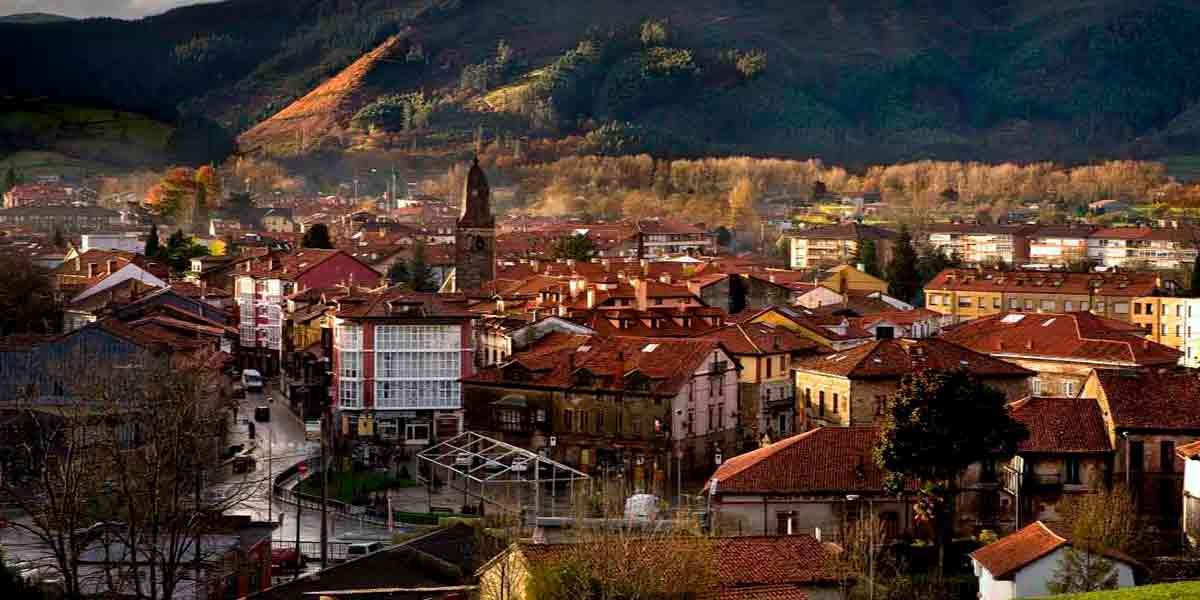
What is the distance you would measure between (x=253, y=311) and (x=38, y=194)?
2947 inches

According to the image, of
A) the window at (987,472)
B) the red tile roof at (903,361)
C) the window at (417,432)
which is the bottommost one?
the window at (417,432)

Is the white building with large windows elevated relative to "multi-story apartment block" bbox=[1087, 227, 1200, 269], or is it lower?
lower

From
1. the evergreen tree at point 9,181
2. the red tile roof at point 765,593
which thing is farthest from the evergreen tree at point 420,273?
the red tile roof at point 765,593

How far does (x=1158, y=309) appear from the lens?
9700cm

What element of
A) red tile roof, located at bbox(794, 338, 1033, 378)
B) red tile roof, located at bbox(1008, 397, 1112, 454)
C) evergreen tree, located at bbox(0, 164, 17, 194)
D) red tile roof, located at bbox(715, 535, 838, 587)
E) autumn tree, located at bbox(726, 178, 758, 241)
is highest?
evergreen tree, located at bbox(0, 164, 17, 194)

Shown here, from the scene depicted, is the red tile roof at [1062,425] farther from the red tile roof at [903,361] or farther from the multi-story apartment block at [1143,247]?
the multi-story apartment block at [1143,247]

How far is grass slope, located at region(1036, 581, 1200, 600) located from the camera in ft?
102

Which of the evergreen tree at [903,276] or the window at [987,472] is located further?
the evergreen tree at [903,276]

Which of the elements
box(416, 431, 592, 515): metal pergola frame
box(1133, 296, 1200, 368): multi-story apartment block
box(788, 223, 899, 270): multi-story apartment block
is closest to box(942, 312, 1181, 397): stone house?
box(416, 431, 592, 515): metal pergola frame

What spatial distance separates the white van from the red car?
113ft

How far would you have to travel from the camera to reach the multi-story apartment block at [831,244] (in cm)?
14427

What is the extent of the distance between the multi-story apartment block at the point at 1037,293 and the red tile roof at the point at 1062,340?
23674mm

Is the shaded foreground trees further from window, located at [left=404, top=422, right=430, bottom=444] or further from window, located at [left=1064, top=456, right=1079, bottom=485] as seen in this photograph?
window, located at [left=1064, top=456, right=1079, bottom=485]

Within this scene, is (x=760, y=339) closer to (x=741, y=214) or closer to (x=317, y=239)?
(x=317, y=239)
